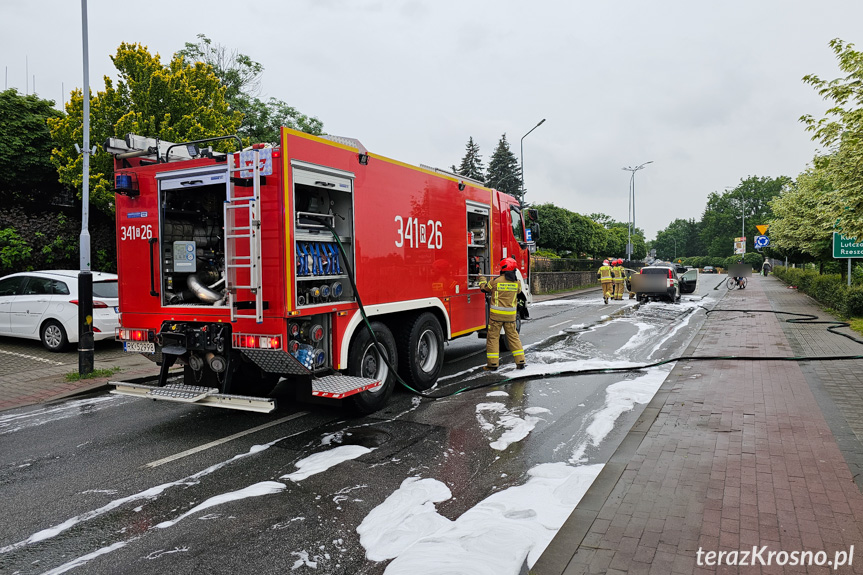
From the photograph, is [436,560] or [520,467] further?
[520,467]

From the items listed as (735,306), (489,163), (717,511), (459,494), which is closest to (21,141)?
(459,494)

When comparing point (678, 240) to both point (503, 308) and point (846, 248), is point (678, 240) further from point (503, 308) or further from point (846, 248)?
point (503, 308)

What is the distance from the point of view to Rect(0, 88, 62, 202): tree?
623 inches

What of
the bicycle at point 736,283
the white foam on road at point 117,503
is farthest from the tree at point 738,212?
the white foam on road at point 117,503

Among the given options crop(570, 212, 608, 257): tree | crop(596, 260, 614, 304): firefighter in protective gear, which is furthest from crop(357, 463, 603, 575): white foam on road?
crop(570, 212, 608, 257): tree

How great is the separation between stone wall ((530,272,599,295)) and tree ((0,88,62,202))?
22.9 metres

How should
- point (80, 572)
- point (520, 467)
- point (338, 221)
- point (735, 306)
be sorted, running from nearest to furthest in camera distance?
point (80, 572), point (520, 467), point (338, 221), point (735, 306)

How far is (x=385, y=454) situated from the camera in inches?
203

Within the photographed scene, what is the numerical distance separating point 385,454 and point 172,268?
10.1 ft

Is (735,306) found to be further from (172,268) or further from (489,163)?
(489,163)

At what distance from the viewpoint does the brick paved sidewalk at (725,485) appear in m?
3.22

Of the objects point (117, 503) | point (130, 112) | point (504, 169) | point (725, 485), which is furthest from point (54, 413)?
point (504, 169)

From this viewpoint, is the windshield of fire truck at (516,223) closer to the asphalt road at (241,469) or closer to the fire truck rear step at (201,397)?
the asphalt road at (241,469)

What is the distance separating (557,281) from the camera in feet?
116
